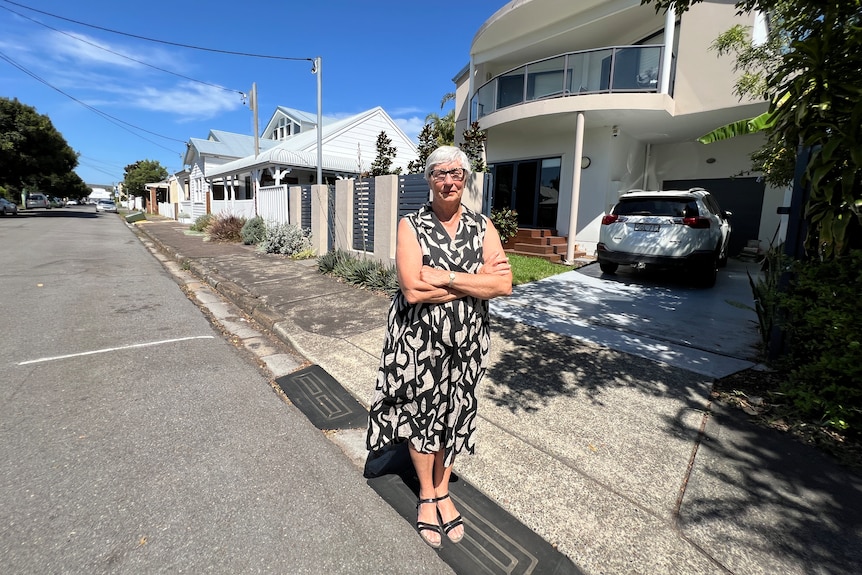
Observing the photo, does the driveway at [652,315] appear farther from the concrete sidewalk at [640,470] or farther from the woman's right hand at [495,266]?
the woman's right hand at [495,266]

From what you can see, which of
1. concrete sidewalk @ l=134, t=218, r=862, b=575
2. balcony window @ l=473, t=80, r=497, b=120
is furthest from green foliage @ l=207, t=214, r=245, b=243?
concrete sidewalk @ l=134, t=218, r=862, b=575

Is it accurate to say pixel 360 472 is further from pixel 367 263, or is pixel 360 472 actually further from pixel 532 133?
pixel 532 133

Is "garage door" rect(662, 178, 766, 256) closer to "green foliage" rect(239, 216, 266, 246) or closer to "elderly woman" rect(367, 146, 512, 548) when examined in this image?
"elderly woman" rect(367, 146, 512, 548)

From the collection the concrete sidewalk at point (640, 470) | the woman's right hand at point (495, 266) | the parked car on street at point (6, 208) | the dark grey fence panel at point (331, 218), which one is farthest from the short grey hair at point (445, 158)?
the parked car on street at point (6, 208)

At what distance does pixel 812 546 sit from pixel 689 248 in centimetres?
648

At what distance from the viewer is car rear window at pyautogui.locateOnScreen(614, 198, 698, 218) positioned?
24.7ft

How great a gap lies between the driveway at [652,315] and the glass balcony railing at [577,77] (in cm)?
489

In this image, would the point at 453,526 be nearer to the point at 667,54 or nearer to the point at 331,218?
the point at 331,218

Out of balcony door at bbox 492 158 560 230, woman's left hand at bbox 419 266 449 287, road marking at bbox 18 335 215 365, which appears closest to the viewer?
woman's left hand at bbox 419 266 449 287

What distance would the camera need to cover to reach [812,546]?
78.3 inches

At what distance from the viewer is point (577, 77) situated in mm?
10875

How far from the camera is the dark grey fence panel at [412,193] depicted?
278 inches

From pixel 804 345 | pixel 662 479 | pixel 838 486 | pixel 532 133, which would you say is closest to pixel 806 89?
pixel 804 345

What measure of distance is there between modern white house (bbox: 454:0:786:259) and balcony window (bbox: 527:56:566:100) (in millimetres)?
27
